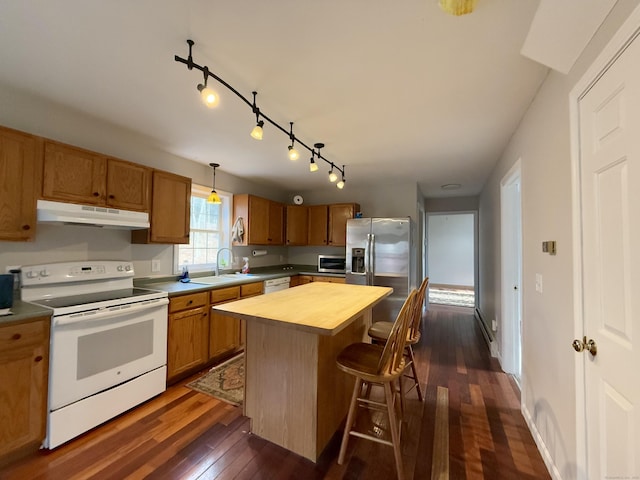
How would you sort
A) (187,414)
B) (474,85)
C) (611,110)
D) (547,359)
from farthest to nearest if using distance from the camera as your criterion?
(187,414), (474,85), (547,359), (611,110)

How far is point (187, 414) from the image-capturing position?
2.16 m

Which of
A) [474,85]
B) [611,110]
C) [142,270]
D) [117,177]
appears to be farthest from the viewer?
[142,270]

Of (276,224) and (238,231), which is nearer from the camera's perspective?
(238,231)

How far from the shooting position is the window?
11.7 feet

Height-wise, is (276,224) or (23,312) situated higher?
(276,224)

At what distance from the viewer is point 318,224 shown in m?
4.96

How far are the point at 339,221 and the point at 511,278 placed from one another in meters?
2.65

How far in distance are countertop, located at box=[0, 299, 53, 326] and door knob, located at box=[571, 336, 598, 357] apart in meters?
3.02

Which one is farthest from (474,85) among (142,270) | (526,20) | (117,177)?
(142,270)

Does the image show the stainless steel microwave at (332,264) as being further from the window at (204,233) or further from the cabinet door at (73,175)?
the cabinet door at (73,175)

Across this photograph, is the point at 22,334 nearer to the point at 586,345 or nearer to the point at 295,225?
the point at 586,345

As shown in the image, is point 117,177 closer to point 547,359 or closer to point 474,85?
point 474,85

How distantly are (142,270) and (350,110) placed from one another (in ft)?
Answer: 8.84

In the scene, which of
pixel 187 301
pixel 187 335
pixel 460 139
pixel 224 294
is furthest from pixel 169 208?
pixel 460 139
